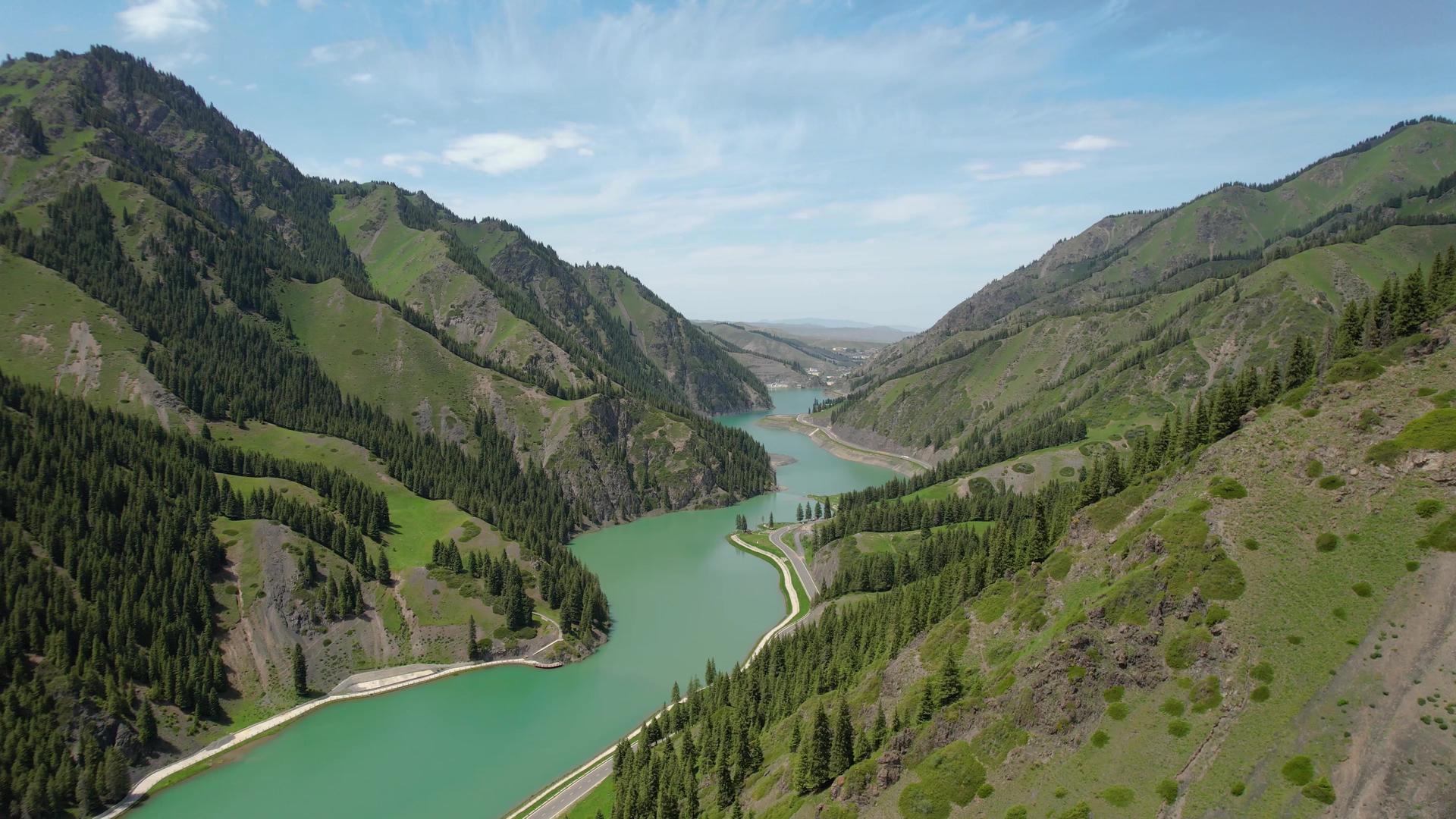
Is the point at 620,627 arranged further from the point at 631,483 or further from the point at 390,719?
the point at 631,483

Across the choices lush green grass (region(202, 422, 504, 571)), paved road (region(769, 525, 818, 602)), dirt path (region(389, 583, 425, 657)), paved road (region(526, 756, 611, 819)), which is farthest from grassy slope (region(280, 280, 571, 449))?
paved road (region(526, 756, 611, 819))

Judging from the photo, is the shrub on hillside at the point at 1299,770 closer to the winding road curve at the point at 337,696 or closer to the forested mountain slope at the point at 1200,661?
the forested mountain slope at the point at 1200,661

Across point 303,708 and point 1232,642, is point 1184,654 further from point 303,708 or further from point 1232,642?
point 303,708

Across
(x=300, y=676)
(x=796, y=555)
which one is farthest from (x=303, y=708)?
(x=796, y=555)

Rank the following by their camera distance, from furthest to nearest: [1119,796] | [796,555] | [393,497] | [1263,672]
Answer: [393,497]
[796,555]
[1263,672]
[1119,796]

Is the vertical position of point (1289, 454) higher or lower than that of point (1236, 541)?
higher

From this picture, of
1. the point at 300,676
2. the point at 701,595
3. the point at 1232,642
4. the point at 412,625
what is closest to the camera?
the point at 1232,642

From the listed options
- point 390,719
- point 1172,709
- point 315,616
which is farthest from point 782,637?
point 315,616
